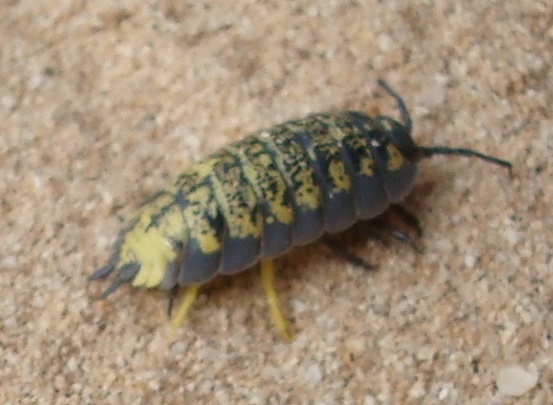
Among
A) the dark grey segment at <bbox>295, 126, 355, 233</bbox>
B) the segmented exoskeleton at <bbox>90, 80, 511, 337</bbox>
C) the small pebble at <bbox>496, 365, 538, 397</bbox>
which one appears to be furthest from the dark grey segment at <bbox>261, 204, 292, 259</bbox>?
the small pebble at <bbox>496, 365, 538, 397</bbox>

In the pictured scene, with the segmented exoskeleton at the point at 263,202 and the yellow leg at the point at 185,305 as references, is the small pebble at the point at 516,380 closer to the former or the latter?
the segmented exoskeleton at the point at 263,202

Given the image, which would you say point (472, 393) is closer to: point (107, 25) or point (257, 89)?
point (257, 89)

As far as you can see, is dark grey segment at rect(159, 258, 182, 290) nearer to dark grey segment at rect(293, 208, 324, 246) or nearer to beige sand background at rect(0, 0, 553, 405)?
beige sand background at rect(0, 0, 553, 405)

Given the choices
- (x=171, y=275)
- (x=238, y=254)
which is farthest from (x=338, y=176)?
(x=171, y=275)

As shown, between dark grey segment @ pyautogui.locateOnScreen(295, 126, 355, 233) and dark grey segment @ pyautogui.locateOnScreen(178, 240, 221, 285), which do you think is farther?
dark grey segment @ pyautogui.locateOnScreen(295, 126, 355, 233)

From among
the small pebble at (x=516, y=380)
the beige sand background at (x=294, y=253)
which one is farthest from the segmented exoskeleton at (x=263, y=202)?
the small pebble at (x=516, y=380)

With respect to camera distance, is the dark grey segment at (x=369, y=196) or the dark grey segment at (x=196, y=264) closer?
the dark grey segment at (x=196, y=264)

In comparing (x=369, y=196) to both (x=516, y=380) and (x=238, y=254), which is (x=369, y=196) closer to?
(x=238, y=254)
